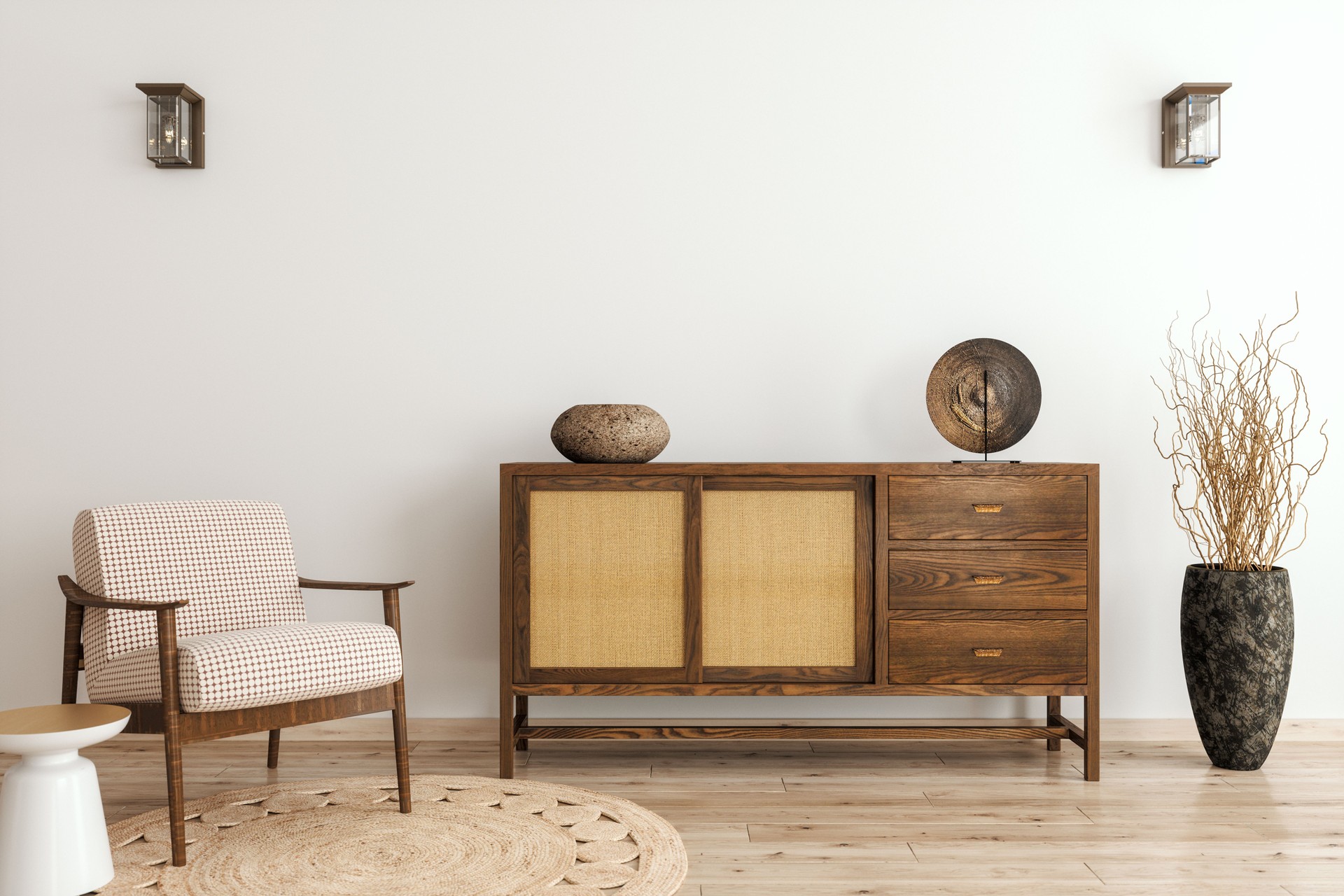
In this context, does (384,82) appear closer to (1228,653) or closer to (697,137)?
(697,137)

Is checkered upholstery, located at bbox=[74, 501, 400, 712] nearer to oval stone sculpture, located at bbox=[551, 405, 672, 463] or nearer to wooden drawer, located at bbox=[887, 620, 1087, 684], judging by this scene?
oval stone sculpture, located at bbox=[551, 405, 672, 463]

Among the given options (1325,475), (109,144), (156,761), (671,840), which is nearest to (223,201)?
(109,144)

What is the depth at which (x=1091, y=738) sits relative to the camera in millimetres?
2703

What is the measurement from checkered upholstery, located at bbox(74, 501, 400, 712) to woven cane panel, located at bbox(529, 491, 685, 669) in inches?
18.3

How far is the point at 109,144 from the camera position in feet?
10.2

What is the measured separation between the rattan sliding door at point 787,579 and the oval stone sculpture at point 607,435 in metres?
0.22

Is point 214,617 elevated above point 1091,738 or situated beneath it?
elevated above

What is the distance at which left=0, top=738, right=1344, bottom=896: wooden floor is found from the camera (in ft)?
6.73

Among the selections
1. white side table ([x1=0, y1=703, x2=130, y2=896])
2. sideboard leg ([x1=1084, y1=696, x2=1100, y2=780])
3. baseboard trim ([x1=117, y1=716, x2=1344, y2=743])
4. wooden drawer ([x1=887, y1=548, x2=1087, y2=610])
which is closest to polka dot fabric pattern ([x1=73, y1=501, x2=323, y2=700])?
white side table ([x1=0, y1=703, x2=130, y2=896])

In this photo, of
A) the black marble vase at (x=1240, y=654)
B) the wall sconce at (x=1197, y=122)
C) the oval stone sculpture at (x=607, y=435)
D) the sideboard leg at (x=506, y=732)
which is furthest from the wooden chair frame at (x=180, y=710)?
the wall sconce at (x=1197, y=122)

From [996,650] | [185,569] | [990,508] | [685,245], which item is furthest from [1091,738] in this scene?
[185,569]

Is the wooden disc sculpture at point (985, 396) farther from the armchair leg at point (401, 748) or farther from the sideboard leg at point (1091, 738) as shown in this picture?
the armchair leg at point (401, 748)

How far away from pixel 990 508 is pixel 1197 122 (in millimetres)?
1490

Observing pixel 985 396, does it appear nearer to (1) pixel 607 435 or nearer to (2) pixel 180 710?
(1) pixel 607 435
